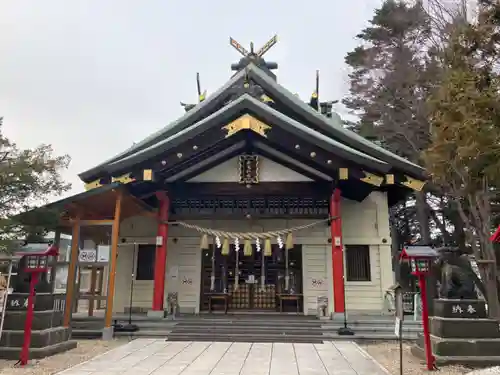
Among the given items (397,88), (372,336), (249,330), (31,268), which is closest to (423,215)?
(397,88)

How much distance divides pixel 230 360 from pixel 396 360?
335cm

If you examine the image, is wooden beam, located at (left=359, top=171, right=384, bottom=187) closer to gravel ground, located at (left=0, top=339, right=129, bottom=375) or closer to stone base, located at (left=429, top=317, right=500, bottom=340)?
stone base, located at (left=429, top=317, right=500, bottom=340)

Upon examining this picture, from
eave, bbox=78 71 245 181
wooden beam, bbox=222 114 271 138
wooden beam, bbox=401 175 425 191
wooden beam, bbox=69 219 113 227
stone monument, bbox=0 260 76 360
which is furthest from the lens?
eave, bbox=78 71 245 181

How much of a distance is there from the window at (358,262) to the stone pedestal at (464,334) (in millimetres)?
5666

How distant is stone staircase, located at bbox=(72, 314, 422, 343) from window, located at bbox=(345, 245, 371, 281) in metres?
1.93

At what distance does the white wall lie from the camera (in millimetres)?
13371

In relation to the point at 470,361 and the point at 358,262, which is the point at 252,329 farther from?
the point at 470,361

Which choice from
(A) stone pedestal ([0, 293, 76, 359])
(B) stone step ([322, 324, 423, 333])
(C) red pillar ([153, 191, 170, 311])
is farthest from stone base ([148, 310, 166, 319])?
(B) stone step ([322, 324, 423, 333])

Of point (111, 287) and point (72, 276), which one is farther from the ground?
point (72, 276)

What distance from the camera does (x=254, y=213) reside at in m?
13.1

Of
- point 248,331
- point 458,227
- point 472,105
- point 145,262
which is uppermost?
point 458,227

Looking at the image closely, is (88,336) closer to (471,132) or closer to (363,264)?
(363,264)

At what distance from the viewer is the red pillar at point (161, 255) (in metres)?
12.0

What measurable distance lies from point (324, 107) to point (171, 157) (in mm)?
9668
